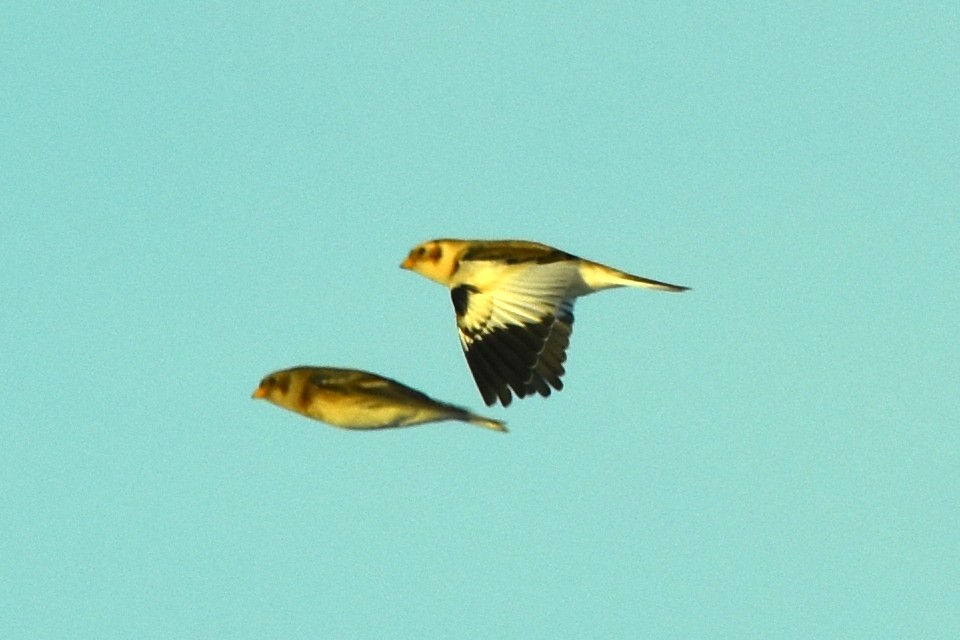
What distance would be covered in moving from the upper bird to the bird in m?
1.69

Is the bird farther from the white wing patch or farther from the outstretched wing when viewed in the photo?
the white wing patch

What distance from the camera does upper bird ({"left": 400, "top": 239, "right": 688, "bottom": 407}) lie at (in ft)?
58.8

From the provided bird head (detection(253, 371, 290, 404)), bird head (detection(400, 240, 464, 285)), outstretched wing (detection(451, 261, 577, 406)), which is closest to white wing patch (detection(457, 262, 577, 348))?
outstretched wing (detection(451, 261, 577, 406))

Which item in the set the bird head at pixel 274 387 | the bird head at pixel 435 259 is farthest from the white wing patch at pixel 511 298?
the bird head at pixel 274 387

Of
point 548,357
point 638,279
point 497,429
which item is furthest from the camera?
point 638,279

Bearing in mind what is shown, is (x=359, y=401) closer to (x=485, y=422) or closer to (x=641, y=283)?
(x=485, y=422)

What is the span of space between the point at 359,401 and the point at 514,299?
9.40 ft

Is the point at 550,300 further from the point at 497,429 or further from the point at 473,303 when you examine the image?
the point at 497,429

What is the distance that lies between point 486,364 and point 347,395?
232cm

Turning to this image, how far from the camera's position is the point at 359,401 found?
52.2 feet

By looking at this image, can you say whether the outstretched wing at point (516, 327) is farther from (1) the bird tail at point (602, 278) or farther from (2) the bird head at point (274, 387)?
(2) the bird head at point (274, 387)

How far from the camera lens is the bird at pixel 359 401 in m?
15.8

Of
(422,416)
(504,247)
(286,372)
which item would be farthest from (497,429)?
(504,247)

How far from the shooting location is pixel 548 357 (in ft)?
59.1
